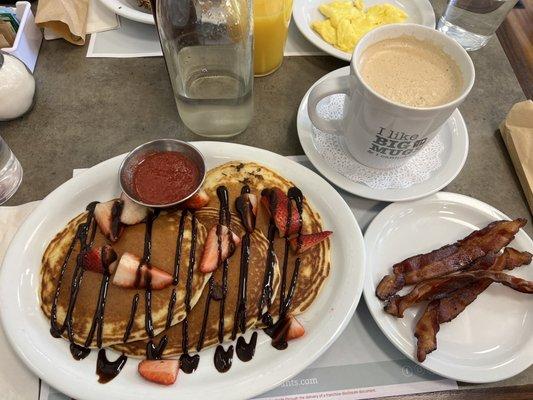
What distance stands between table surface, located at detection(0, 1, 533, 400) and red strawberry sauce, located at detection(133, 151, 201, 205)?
11.1 inches

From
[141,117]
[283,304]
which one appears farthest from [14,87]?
[283,304]

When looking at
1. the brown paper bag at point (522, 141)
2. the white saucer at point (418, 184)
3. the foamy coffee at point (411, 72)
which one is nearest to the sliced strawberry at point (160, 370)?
the white saucer at point (418, 184)

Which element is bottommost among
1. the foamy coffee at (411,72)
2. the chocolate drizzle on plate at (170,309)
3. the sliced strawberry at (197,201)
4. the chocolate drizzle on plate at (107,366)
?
the chocolate drizzle on plate at (107,366)

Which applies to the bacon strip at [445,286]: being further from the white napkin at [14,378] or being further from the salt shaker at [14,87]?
the salt shaker at [14,87]

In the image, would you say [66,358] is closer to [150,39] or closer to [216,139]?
[216,139]

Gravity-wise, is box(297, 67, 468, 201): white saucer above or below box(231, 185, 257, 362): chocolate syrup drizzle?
above

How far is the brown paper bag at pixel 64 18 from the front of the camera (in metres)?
1.60

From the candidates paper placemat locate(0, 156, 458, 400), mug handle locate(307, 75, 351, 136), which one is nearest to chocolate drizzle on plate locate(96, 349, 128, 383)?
paper placemat locate(0, 156, 458, 400)

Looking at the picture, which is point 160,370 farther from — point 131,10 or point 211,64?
point 131,10

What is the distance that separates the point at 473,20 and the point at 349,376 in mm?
1481

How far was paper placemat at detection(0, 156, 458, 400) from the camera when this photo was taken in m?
1.04

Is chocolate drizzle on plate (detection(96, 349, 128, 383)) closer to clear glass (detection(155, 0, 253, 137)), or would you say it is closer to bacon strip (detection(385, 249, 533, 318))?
bacon strip (detection(385, 249, 533, 318))

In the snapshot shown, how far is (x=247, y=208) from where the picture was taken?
1154 millimetres

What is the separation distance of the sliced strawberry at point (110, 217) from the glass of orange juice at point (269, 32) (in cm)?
73
